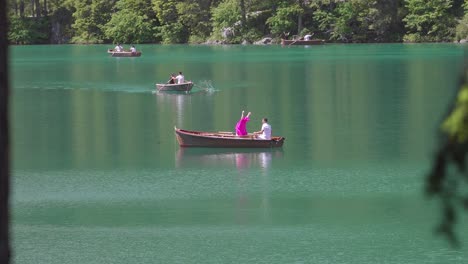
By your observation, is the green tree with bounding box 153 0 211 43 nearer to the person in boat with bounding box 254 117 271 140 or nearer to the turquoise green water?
the turquoise green water

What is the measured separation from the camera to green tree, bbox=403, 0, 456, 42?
280 ft

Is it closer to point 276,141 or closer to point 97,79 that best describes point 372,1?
point 97,79

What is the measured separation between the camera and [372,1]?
87688 mm

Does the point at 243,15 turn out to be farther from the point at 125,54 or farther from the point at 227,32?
the point at 125,54

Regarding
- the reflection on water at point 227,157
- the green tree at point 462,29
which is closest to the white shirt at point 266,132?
the reflection on water at point 227,157

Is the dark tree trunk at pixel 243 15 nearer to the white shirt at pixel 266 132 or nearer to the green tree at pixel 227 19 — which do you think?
the green tree at pixel 227 19

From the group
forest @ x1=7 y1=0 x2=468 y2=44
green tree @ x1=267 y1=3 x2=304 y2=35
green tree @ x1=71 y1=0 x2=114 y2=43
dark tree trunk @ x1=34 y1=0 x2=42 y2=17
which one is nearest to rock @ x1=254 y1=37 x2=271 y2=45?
forest @ x1=7 y1=0 x2=468 y2=44

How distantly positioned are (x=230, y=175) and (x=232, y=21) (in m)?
72.2

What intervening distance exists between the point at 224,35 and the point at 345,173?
73374 millimetres

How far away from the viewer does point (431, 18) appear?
84.9 m

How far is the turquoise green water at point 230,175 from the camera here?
1681cm

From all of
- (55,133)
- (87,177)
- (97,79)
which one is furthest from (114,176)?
(97,79)

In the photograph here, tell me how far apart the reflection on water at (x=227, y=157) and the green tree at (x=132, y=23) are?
74896 millimetres

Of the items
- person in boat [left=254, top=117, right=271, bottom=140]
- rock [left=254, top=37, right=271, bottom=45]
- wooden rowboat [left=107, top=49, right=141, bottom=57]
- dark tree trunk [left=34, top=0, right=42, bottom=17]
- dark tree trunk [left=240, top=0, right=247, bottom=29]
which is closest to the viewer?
person in boat [left=254, top=117, right=271, bottom=140]
